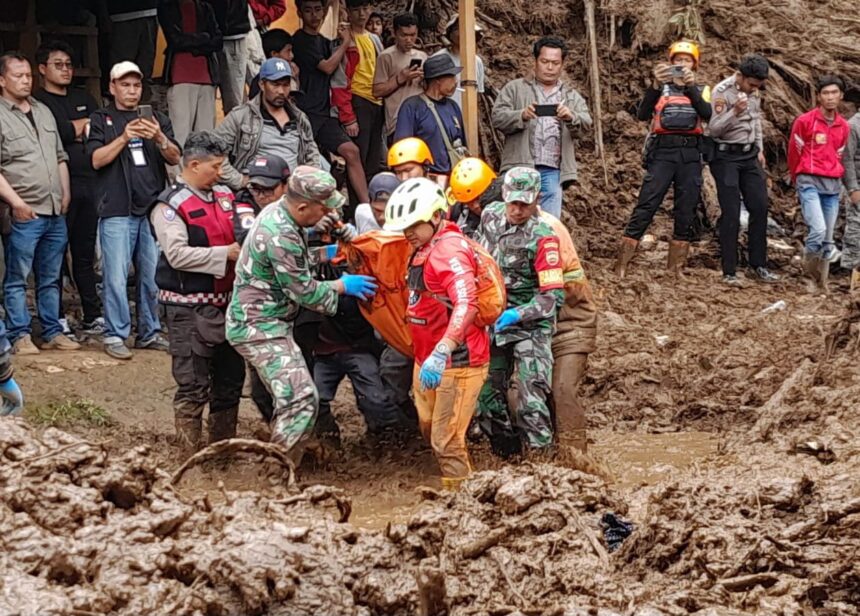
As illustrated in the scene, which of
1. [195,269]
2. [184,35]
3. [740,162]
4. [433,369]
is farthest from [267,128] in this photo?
[740,162]

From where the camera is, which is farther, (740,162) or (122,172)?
(740,162)

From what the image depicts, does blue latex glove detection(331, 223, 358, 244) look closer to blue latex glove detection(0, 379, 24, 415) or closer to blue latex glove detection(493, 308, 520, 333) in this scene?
blue latex glove detection(493, 308, 520, 333)

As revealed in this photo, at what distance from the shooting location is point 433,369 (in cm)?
684

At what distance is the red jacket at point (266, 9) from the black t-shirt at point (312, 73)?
0.67m

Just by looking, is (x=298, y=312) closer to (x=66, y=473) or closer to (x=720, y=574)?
(x=66, y=473)

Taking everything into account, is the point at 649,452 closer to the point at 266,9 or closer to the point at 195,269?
the point at 195,269

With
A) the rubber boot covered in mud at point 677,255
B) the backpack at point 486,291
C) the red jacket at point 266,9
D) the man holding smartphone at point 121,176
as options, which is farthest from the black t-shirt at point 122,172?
the rubber boot covered in mud at point 677,255

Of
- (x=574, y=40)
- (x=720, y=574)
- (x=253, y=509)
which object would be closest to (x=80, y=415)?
(x=253, y=509)

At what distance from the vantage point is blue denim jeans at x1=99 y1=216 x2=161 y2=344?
9.44 metres

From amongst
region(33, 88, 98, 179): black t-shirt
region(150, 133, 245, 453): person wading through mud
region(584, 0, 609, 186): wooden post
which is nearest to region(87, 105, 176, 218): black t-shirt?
region(33, 88, 98, 179): black t-shirt

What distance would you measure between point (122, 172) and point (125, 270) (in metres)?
0.73

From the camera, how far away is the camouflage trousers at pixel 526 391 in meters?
7.84

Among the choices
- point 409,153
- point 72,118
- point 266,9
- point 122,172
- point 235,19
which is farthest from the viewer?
point 266,9

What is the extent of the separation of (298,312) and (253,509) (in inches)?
103
